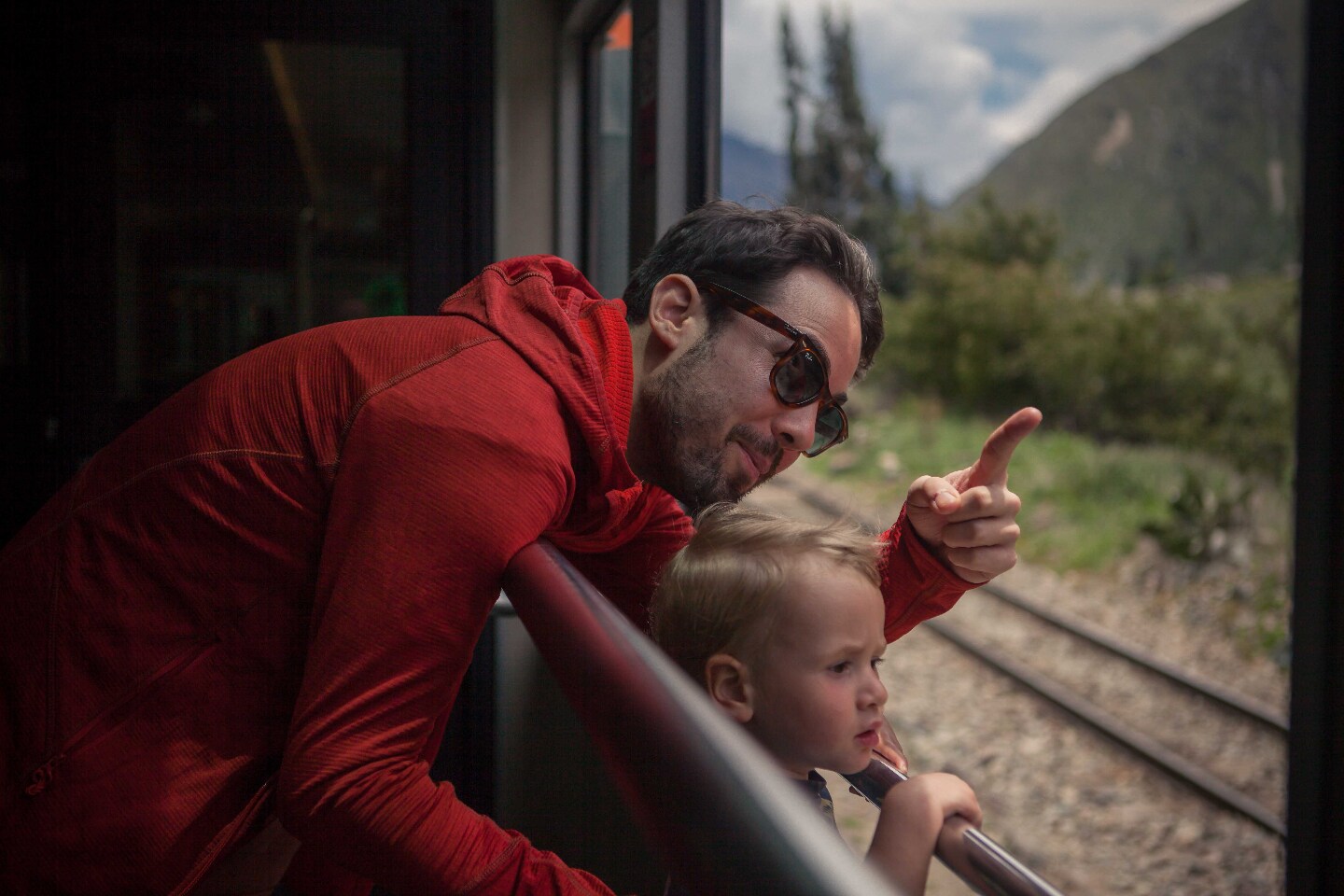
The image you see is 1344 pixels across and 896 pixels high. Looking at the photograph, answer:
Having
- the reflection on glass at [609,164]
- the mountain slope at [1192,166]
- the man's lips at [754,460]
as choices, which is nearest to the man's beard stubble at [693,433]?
the man's lips at [754,460]

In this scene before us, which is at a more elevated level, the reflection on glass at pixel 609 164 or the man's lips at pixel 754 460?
the reflection on glass at pixel 609 164

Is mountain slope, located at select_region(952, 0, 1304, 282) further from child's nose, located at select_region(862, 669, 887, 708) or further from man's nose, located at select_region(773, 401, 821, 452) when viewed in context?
child's nose, located at select_region(862, 669, 887, 708)

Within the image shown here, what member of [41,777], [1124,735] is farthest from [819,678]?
[1124,735]

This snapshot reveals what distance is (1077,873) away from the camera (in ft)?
15.1

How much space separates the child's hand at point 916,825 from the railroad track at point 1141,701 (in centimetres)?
375

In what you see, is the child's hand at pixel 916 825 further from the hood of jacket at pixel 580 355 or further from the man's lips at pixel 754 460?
the man's lips at pixel 754 460

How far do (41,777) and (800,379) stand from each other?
0.86 m

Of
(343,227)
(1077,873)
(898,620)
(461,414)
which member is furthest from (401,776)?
(1077,873)

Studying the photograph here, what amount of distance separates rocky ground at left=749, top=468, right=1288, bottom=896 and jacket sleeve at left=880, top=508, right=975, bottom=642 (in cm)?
114

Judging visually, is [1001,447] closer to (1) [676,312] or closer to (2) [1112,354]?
(1) [676,312]

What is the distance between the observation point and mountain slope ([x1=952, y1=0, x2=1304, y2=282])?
2339cm

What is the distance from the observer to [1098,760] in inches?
222

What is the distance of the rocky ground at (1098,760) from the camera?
4.59 m

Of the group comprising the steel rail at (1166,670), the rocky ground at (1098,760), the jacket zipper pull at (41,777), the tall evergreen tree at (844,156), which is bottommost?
the rocky ground at (1098,760)
